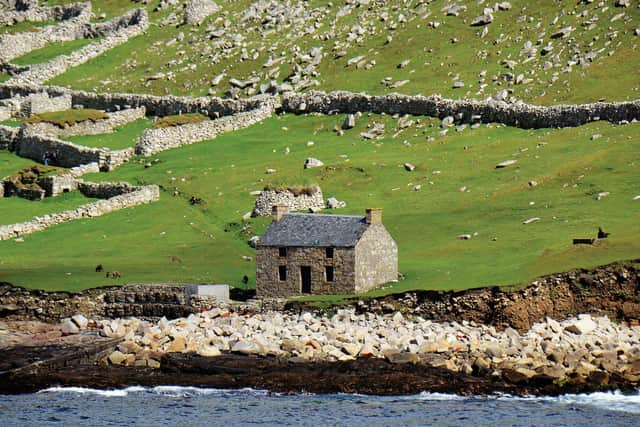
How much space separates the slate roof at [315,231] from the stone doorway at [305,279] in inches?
50.8

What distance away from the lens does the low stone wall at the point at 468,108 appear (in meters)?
109

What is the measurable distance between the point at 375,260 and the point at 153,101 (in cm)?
5628

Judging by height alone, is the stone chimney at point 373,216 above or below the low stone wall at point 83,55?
below

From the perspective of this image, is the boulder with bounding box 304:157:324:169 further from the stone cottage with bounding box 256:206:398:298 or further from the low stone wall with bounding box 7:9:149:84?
the low stone wall with bounding box 7:9:149:84

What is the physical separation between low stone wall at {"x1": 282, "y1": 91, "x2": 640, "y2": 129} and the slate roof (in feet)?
106

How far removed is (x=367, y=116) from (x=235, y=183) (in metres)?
16.7

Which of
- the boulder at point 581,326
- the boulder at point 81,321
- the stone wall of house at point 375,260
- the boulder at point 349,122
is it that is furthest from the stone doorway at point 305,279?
the boulder at point 349,122

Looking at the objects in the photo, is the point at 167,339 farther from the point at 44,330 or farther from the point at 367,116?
the point at 367,116

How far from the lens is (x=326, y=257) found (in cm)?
8144

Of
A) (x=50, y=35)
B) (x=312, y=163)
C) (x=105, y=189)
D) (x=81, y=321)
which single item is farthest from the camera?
(x=50, y=35)

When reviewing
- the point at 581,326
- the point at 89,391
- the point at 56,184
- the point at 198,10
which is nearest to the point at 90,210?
the point at 56,184

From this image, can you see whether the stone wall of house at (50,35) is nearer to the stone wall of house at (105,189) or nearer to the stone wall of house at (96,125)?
the stone wall of house at (96,125)

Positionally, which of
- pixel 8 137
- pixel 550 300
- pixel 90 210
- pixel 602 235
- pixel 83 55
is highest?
pixel 83 55

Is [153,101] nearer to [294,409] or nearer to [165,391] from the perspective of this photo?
[165,391]
